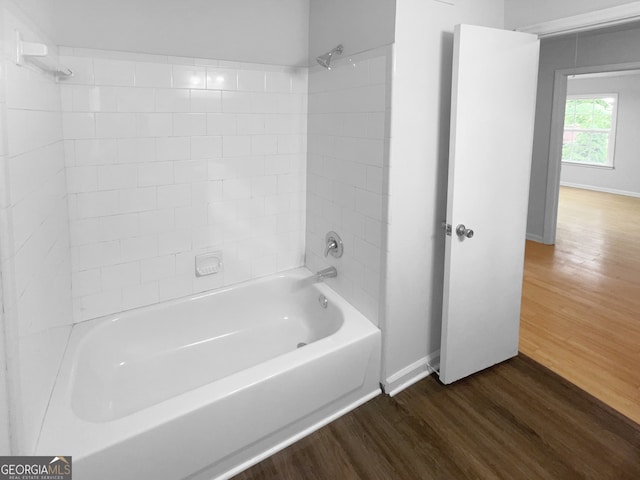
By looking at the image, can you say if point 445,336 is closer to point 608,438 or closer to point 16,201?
point 608,438

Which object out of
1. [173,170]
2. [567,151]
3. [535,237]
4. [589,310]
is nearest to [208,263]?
[173,170]

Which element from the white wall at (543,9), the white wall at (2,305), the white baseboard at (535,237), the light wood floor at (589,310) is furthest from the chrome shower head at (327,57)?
the white baseboard at (535,237)

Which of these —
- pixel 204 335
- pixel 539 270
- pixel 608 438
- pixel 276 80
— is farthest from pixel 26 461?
pixel 539 270

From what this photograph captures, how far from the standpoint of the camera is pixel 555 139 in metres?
4.76

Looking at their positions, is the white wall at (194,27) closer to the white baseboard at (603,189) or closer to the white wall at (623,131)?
the white wall at (623,131)

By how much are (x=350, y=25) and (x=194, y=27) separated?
2.78 feet

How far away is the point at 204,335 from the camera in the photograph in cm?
255

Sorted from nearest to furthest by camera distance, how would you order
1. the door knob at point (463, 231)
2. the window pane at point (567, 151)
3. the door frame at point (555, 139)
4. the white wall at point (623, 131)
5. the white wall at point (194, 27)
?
1. the white wall at point (194, 27)
2. the door knob at point (463, 231)
3. the door frame at point (555, 139)
4. the white wall at point (623, 131)
5. the window pane at point (567, 151)

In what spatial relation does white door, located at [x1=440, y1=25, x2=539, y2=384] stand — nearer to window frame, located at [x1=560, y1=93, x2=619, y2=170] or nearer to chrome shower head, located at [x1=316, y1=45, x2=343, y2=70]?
chrome shower head, located at [x1=316, y1=45, x2=343, y2=70]

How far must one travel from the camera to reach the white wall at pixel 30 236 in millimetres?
1192

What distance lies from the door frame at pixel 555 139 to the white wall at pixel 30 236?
193 inches

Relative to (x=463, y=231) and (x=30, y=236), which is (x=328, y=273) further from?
(x=30, y=236)

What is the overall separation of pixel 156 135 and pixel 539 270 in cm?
371

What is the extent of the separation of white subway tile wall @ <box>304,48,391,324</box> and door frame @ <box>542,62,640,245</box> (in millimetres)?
3479
